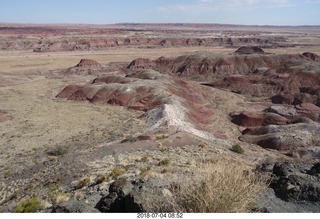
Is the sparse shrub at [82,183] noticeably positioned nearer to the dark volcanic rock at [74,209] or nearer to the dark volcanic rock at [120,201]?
the dark volcanic rock at [120,201]

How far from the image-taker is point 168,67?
317 feet

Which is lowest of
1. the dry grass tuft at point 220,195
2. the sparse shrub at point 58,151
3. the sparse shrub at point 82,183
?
the sparse shrub at point 58,151

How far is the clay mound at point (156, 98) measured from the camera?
4169 centimetres

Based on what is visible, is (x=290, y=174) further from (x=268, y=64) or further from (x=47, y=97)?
(x=268, y=64)

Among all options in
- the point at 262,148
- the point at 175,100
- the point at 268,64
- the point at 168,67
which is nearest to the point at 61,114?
the point at 175,100

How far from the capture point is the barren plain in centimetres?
1346

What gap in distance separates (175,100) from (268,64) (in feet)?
162

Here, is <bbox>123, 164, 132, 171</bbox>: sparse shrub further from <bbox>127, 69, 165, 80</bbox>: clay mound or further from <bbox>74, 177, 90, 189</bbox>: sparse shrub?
<bbox>127, 69, 165, 80</bbox>: clay mound

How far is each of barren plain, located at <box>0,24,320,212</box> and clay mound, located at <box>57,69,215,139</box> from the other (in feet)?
0.71

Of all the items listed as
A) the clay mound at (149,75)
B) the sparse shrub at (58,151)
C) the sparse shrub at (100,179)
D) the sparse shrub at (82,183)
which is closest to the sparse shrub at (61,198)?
the sparse shrub at (82,183)

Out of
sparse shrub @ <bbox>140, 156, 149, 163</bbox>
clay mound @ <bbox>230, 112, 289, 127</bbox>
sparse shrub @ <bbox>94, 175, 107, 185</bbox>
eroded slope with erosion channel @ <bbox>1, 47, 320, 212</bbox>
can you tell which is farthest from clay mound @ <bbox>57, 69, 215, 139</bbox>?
sparse shrub @ <bbox>94, 175, 107, 185</bbox>

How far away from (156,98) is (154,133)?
1934 cm

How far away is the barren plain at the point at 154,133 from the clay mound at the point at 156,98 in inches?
8.5

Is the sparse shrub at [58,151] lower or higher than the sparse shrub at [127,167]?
lower
